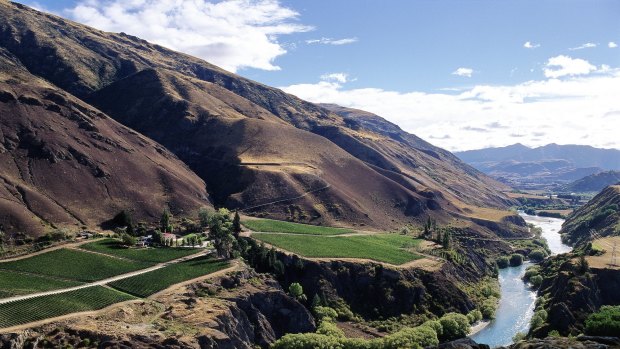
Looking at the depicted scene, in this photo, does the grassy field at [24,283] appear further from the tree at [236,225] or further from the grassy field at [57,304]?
the tree at [236,225]

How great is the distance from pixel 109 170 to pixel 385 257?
85935mm

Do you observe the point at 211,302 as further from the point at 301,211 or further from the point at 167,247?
the point at 301,211

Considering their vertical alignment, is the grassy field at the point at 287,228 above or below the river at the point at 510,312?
above

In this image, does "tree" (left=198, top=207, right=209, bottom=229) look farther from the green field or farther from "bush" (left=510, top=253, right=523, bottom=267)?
"bush" (left=510, top=253, right=523, bottom=267)

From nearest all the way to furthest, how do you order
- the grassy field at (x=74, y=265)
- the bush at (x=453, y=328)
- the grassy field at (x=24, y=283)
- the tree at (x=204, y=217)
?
1. the grassy field at (x=24, y=283)
2. the grassy field at (x=74, y=265)
3. the bush at (x=453, y=328)
4. the tree at (x=204, y=217)

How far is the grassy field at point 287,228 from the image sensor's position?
499 feet

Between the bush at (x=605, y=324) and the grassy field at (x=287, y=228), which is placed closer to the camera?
the bush at (x=605, y=324)

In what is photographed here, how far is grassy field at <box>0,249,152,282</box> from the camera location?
9400 cm

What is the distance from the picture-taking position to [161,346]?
7369cm

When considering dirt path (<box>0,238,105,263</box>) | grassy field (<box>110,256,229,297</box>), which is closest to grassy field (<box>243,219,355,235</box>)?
grassy field (<box>110,256,229,297</box>)

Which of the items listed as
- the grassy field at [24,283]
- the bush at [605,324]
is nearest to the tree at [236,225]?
the grassy field at [24,283]

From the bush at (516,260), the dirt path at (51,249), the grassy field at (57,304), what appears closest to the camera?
the grassy field at (57,304)

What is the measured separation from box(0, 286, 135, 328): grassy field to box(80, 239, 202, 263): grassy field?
17.7 metres

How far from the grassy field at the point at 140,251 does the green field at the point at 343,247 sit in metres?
28.8
